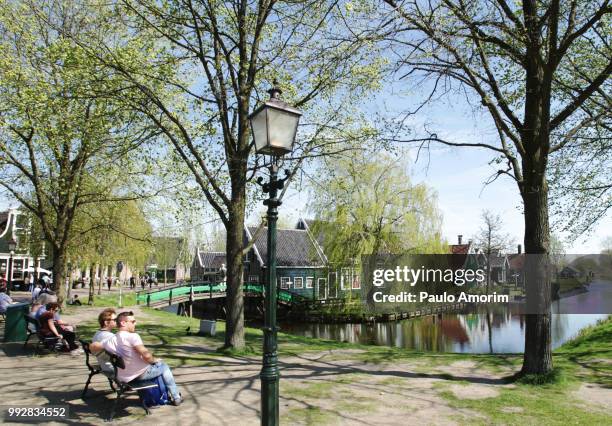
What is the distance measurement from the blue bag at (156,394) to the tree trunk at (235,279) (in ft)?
15.8

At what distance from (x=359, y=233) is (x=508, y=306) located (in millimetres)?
25834

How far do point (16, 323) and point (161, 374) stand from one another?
21.8ft

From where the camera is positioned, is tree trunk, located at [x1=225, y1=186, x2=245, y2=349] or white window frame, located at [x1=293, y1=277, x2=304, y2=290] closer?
tree trunk, located at [x1=225, y1=186, x2=245, y2=349]

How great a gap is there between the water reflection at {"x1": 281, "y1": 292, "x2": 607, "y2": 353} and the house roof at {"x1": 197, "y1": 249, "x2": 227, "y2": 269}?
1799 inches

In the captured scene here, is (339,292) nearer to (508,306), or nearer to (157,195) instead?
(157,195)

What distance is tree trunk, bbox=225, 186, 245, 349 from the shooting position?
11242 millimetres

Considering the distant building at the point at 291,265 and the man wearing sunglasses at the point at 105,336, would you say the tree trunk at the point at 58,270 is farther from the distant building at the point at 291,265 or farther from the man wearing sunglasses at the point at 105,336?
the distant building at the point at 291,265

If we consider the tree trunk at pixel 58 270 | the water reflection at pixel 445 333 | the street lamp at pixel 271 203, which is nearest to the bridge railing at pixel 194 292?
the water reflection at pixel 445 333

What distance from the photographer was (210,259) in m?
80.8

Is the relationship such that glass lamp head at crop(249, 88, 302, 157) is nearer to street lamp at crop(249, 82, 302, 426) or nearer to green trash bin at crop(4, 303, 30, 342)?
street lamp at crop(249, 82, 302, 426)

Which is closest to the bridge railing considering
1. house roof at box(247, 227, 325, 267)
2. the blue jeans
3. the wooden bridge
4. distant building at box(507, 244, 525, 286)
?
the wooden bridge

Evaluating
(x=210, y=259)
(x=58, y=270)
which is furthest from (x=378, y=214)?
(x=210, y=259)

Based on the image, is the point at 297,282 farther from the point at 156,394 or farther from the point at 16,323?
the point at 156,394

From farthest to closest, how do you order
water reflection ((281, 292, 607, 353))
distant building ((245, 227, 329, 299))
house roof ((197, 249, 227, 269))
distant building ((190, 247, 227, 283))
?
house roof ((197, 249, 227, 269)) < distant building ((190, 247, 227, 283)) < distant building ((245, 227, 329, 299)) < water reflection ((281, 292, 607, 353))
